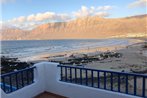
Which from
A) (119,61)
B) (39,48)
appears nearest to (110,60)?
(119,61)

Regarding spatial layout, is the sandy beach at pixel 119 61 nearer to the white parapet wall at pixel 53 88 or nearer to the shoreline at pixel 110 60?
the shoreline at pixel 110 60

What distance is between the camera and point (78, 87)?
550 cm

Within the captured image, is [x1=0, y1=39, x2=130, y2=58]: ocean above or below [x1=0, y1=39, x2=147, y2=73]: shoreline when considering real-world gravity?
above

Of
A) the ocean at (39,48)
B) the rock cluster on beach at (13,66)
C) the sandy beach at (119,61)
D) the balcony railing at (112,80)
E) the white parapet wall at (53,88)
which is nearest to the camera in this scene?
the balcony railing at (112,80)

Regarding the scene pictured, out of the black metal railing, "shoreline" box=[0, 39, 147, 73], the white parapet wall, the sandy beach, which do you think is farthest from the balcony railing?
"shoreline" box=[0, 39, 147, 73]

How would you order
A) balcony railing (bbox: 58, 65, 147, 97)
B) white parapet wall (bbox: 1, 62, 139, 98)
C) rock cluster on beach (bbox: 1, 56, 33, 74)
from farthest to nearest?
rock cluster on beach (bbox: 1, 56, 33, 74), white parapet wall (bbox: 1, 62, 139, 98), balcony railing (bbox: 58, 65, 147, 97)

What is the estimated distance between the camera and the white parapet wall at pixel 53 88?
5094 millimetres

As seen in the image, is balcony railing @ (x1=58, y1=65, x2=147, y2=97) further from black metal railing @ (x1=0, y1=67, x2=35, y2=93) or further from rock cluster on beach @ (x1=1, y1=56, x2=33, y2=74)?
rock cluster on beach @ (x1=1, y1=56, x2=33, y2=74)

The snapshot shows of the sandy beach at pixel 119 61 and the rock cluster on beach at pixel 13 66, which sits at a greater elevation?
the sandy beach at pixel 119 61

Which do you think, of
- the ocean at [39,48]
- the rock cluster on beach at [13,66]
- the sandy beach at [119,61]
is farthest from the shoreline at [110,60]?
the ocean at [39,48]

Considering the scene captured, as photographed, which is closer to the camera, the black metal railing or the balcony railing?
the balcony railing

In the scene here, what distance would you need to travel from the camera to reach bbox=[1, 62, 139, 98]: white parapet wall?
509 cm

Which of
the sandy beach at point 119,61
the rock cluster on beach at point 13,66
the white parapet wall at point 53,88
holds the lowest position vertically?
the rock cluster on beach at point 13,66

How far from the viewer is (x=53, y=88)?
608cm
